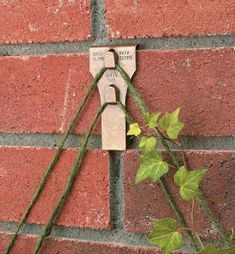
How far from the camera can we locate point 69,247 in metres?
0.84

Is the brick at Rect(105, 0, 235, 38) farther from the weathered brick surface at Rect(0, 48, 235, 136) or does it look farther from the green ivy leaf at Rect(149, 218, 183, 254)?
the green ivy leaf at Rect(149, 218, 183, 254)

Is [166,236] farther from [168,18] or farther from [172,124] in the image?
[168,18]

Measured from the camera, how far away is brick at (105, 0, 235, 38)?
728mm

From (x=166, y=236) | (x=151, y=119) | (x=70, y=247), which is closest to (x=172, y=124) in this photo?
(x=151, y=119)

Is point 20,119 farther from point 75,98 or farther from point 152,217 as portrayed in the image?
point 152,217

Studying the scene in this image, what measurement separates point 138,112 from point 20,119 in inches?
7.1

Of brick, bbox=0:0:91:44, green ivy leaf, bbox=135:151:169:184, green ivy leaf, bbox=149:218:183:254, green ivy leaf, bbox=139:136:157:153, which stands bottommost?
green ivy leaf, bbox=149:218:183:254

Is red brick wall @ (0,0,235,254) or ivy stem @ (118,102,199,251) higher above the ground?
red brick wall @ (0,0,235,254)

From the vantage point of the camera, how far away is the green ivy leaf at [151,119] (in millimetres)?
729

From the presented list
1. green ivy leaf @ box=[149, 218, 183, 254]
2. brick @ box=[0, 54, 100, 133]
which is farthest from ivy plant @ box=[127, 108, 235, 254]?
brick @ box=[0, 54, 100, 133]

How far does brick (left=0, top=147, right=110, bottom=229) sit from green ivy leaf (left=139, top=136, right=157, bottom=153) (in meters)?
0.08

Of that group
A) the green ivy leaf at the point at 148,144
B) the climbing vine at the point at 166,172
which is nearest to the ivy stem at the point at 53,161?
the climbing vine at the point at 166,172

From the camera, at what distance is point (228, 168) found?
73 cm

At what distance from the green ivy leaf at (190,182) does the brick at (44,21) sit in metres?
0.23
